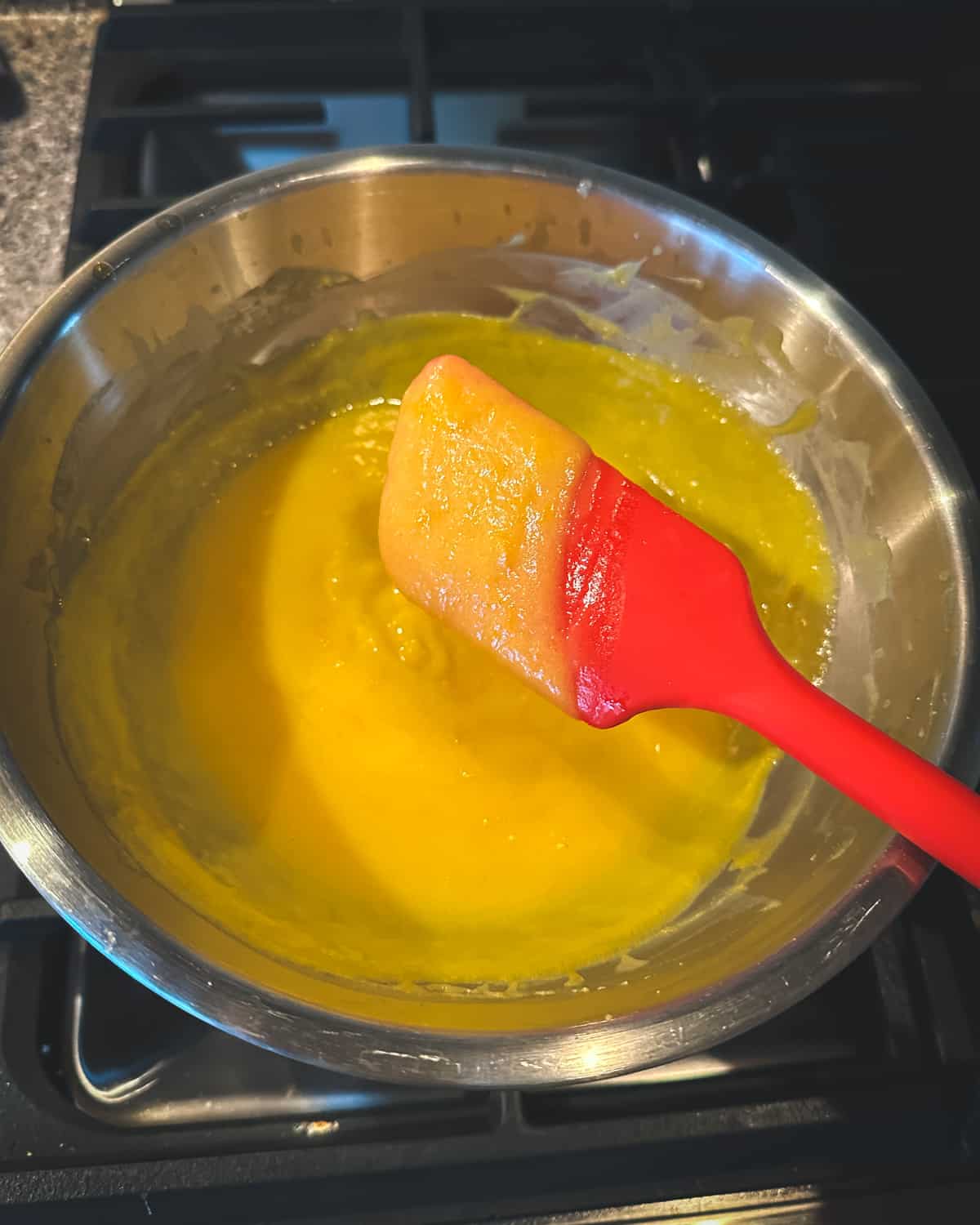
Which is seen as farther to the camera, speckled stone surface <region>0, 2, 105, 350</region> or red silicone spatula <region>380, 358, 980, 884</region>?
speckled stone surface <region>0, 2, 105, 350</region>

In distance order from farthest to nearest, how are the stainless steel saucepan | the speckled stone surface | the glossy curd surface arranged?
1. the speckled stone surface
2. the glossy curd surface
3. the stainless steel saucepan

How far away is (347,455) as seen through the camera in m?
1.18

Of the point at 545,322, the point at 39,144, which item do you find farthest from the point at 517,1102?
the point at 39,144

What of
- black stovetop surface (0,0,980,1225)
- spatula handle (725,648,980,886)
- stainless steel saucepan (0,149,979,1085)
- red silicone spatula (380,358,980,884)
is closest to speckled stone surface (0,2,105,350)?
black stovetop surface (0,0,980,1225)

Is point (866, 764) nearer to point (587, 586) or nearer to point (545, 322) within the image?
point (587, 586)

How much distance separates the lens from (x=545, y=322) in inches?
47.1

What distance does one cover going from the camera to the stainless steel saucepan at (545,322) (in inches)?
27.8

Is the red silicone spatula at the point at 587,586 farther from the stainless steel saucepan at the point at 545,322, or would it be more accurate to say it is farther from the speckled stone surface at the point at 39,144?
the speckled stone surface at the point at 39,144

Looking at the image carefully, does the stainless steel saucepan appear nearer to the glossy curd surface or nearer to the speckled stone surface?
the glossy curd surface

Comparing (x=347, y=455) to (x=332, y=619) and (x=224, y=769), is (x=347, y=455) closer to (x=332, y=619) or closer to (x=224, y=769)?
(x=332, y=619)

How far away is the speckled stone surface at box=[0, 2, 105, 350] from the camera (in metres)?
1.17

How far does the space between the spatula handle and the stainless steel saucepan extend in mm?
61

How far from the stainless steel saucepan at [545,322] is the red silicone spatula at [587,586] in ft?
0.33

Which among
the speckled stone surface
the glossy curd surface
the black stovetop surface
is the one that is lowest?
the black stovetop surface
